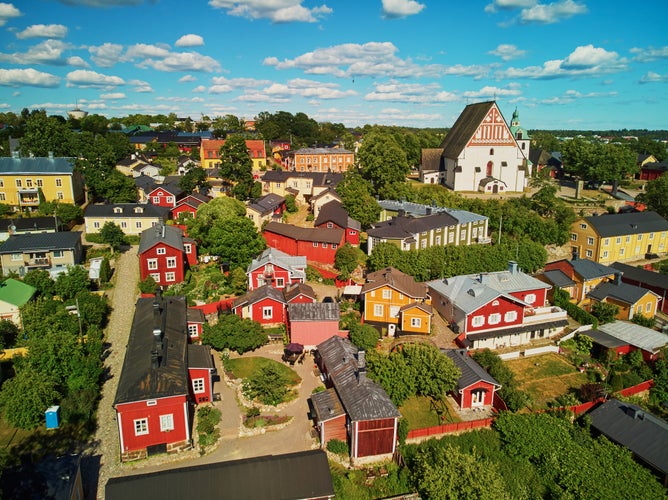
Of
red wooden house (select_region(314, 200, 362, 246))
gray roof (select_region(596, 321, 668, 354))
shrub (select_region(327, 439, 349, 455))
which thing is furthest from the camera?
red wooden house (select_region(314, 200, 362, 246))

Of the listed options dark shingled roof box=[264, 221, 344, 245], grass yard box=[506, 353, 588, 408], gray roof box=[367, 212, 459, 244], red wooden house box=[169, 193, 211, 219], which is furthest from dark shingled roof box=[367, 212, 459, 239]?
red wooden house box=[169, 193, 211, 219]

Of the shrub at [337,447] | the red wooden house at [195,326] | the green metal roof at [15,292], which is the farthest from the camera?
the green metal roof at [15,292]

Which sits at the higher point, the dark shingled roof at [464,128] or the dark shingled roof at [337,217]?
the dark shingled roof at [464,128]

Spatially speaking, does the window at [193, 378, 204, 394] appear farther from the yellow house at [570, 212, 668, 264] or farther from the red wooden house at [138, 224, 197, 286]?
the yellow house at [570, 212, 668, 264]

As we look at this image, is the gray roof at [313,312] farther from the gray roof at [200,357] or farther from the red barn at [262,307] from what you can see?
the gray roof at [200,357]

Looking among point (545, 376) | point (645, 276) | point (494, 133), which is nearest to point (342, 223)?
point (545, 376)

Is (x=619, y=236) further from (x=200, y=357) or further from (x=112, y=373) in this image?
(x=112, y=373)

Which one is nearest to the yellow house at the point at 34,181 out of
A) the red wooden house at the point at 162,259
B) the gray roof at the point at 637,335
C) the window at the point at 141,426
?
the red wooden house at the point at 162,259
